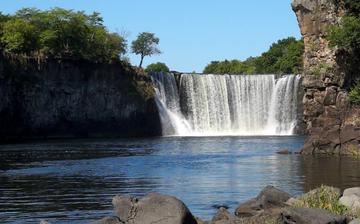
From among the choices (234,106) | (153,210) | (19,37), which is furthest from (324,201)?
(234,106)

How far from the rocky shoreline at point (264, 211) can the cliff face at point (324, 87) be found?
27.4 metres

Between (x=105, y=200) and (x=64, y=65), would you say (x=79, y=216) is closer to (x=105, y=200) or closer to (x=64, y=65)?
(x=105, y=200)

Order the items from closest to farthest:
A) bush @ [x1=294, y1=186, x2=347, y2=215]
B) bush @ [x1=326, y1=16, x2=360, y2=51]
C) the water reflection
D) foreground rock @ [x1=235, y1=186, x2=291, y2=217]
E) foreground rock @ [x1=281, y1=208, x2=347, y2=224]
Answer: foreground rock @ [x1=281, y1=208, x2=347, y2=224] < bush @ [x1=294, y1=186, x2=347, y2=215] < foreground rock @ [x1=235, y1=186, x2=291, y2=217] < the water reflection < bush @ [x1=326, y1=16, x2=360, y2=51]

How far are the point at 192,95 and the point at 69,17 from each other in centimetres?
2075

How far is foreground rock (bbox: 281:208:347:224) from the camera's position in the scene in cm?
1631

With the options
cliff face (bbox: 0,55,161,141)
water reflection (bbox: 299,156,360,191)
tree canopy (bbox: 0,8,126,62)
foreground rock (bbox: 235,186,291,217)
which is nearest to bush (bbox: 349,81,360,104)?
water reflection (bbox: 299,156,360,191)

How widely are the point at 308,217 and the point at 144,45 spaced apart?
460ft

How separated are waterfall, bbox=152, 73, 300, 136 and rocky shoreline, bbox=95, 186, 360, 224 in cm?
7558

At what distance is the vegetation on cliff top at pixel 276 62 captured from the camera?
137750 mm

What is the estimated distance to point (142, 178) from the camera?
116 ft

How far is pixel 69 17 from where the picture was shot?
101 meters

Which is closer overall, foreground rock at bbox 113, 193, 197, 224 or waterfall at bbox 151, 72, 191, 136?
foreground rock at bbox 113, 193, 197, 224

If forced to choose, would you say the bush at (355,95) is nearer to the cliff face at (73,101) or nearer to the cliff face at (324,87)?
the cliff face at (324,87)

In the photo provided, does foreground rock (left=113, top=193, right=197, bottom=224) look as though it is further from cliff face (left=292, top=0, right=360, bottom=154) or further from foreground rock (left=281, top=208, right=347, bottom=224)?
cliff face (left=292, top=0, right=360, bottom=154)
